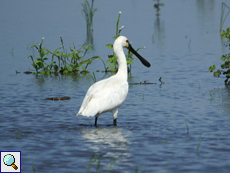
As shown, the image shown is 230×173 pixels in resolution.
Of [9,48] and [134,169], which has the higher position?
[9,48]

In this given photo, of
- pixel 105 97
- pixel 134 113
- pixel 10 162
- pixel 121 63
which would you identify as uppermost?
pixel 121 63

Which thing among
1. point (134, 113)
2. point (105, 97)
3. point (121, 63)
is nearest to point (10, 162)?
point (105, 97)

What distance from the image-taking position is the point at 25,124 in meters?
10.7

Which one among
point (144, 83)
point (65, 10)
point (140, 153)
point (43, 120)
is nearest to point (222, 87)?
point (144, 83)

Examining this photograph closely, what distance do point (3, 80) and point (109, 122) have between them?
555cm

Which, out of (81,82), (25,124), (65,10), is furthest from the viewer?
(65,10)

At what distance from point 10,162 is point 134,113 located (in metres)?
4.08

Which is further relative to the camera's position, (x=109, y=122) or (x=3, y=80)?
(x=3, y=80)

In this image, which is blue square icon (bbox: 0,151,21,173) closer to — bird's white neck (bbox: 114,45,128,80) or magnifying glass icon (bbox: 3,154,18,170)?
magnifying glass icon (bbox: 3,154,18,170)

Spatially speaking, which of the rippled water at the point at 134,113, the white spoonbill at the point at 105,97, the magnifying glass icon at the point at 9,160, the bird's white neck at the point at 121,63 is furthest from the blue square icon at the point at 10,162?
the bird's white neck at the point at 121,63

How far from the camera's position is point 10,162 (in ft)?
26.3

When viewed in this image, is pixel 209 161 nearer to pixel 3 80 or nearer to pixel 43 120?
pixel 43 120

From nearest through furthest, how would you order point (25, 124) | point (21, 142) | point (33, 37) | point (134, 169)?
point (134, 169)
point (21, 142)
point (25, 124)
point (33, 37)

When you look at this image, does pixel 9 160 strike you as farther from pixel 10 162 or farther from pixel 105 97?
pixel 105 97
